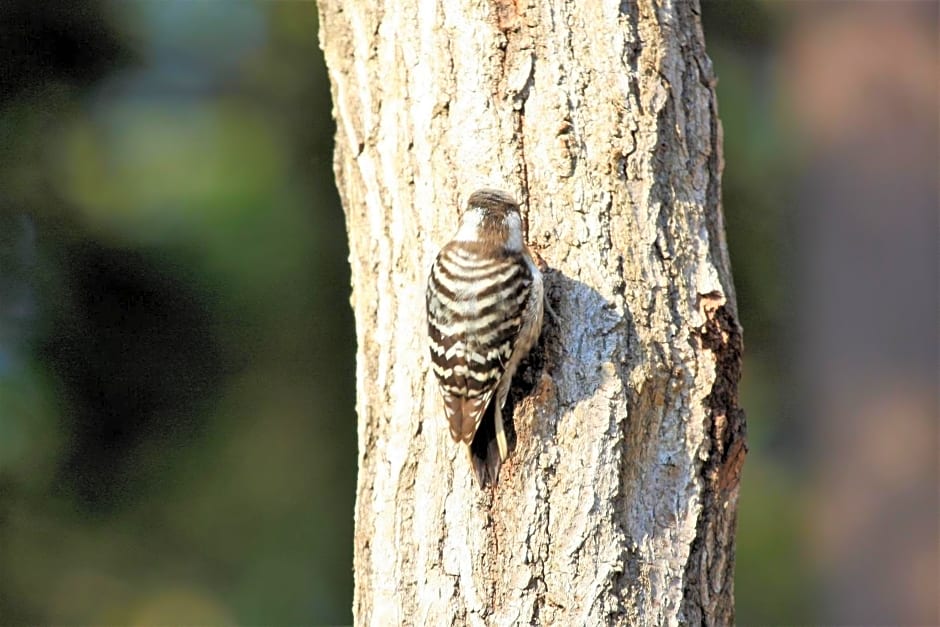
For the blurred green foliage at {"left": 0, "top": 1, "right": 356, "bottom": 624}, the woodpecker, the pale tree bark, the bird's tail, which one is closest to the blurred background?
the blurred green foliage at {"left": 0, "top": 1, "right": 356, "bottom": 624}

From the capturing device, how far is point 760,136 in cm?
805

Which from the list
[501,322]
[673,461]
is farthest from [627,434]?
[501,322]

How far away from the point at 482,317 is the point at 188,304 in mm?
3134

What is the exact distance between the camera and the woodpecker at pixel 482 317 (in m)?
3.35

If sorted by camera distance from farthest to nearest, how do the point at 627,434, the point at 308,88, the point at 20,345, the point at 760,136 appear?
the point at 760,136
the point at 308,88
the point at 20,345
the point at 627,434

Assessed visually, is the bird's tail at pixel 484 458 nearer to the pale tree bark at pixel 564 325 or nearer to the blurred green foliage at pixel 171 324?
the pale tree bark at pixel 564 325

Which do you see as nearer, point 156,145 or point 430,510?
point 430,510

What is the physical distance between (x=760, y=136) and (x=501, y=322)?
5.08 metres

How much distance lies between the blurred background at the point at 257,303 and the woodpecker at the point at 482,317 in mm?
2847

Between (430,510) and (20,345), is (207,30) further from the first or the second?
(430,510)

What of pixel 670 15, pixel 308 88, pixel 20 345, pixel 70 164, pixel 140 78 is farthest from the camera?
pixel 308 88

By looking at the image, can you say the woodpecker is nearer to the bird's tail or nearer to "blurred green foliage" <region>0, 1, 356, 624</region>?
the bird's tail

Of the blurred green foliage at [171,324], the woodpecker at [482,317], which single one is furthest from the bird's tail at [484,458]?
the blurred green foliage at [171,324]

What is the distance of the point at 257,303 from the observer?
6.79 metres
